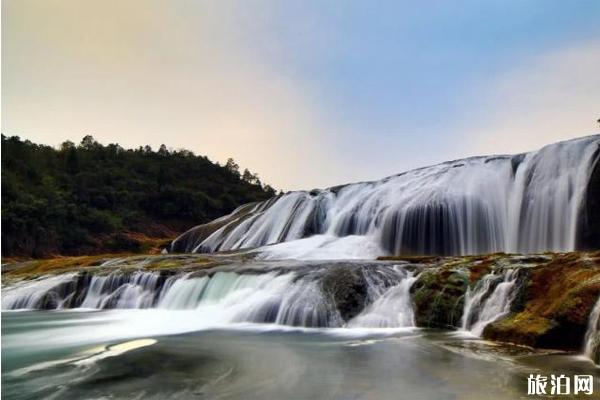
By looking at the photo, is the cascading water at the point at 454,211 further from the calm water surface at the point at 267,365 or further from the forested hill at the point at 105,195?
the forested hill at the point at 105,195

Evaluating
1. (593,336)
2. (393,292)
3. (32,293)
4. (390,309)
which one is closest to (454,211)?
(393,292)

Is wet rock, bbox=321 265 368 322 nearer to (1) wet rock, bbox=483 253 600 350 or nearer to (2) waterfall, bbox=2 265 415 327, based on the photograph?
(2) waterfall, bbox=2 265 415 327

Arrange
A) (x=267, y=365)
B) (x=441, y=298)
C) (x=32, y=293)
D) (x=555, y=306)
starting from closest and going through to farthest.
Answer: (x=267, y=365) → (x=555, y=306) → (x=441, y=298) → (x=32, y=293)

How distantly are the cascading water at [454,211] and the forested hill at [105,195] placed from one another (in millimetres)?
24947

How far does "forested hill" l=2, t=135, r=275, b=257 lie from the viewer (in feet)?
141

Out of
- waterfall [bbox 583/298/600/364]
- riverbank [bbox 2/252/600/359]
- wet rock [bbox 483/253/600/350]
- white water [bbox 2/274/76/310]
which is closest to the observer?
waterfall [bbox 583/298/600/364]

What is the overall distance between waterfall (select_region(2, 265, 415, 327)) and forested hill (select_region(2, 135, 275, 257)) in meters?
27.8

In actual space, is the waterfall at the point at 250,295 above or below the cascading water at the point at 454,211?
below

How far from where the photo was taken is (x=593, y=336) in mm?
6082

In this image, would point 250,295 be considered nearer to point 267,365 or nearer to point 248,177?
point 267,365

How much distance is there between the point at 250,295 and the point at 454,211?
34.4ft

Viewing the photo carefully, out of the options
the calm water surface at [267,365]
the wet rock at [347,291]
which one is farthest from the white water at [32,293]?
the wet rock at [347,291]

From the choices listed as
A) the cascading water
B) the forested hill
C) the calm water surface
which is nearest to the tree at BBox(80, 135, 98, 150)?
the forested hill

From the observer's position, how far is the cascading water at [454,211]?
16.2 metres
